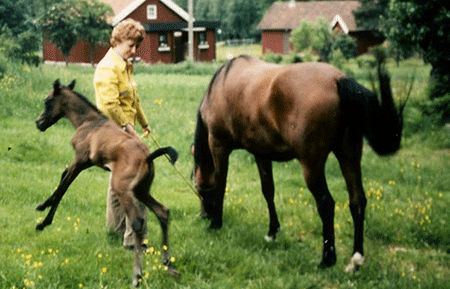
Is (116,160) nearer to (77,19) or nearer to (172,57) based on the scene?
(77,19)

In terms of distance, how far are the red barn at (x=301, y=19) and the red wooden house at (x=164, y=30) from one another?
13.2 metres

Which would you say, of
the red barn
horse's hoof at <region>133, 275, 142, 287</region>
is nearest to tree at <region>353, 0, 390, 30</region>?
the red barn

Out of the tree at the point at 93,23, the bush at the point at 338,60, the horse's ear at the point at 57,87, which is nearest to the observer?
the horse's ear at the point at 57,87

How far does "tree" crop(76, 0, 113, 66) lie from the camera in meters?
22.9

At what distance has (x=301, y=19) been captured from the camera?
181ft

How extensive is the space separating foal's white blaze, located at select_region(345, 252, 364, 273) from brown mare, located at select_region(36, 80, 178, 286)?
1856 millimetres

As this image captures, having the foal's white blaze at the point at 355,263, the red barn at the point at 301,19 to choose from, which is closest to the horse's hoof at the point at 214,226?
the foal's white blaze at the point at 355,263

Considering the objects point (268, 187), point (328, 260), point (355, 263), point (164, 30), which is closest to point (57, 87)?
point (268, 187)

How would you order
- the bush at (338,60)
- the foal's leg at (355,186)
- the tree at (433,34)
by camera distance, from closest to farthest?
1. the foal's leg at (355,186)
2. the tree at (433,34)
3. the bush at (338,60)

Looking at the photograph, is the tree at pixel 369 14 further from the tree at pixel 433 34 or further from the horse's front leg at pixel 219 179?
the horse's front leg at pixel 219 179

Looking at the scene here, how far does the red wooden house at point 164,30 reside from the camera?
31.0m

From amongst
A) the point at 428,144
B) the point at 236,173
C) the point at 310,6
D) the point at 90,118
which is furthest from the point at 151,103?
the point at 310,6

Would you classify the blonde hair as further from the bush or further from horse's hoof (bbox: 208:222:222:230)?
the bush

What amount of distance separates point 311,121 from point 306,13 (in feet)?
179
